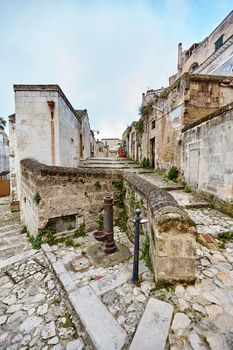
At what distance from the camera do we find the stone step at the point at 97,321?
1.54 metres

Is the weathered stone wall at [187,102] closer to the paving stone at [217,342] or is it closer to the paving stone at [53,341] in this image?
the paving stone at [217,342]

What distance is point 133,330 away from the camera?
63.7 inches

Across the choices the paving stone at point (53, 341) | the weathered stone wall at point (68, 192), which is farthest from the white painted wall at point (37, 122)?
the paving stone at point (53, 341)

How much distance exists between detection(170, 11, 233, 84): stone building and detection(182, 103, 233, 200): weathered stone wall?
625cm

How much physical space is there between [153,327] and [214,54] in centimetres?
1330

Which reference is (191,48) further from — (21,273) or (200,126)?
(21,273)

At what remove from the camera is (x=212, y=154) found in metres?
4.55

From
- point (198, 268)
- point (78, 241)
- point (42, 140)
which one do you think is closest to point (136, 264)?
point (198, 268)

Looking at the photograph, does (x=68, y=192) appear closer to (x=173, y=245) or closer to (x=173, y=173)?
(x=173, y=245)

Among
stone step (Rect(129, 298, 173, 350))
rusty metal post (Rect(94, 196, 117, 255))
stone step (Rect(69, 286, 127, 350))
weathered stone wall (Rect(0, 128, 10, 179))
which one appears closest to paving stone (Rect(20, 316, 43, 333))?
stone step (Rect(69, 286, 127, 350))

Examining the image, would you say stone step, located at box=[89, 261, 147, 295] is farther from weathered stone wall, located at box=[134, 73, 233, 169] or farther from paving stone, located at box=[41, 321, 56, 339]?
weathered stone wall, located at box=[134, 73, 233, 169]

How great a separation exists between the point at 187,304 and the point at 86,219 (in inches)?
122

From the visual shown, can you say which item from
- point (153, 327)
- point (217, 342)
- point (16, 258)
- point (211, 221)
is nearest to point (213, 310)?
point (217, 342)

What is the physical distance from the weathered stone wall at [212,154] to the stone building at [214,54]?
6246mm
